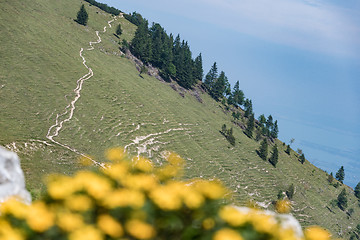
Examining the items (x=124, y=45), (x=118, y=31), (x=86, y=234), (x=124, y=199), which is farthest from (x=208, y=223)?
(x=118, y=31)

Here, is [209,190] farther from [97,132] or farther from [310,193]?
[310,193]

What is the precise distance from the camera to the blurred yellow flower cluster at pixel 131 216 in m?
3.60

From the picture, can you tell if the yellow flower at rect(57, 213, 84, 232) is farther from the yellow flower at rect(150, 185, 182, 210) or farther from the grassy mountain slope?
the grassy mountain slope

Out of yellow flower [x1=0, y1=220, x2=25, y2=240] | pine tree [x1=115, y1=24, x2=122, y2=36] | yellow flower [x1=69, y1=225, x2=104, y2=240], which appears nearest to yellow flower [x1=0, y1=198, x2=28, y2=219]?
yellow flower [x1=0, y1=220, x2=25, y2=240]

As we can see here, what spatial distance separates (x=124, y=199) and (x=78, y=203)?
58 cm

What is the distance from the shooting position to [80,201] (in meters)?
3.94

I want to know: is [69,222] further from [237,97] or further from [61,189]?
[237,97]

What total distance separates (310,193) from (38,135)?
77.7 metres

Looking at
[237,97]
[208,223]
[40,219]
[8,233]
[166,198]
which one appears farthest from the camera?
[237,97]

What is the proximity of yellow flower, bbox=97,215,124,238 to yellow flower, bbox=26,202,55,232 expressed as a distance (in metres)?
0.57

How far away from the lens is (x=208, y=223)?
394 centimetres

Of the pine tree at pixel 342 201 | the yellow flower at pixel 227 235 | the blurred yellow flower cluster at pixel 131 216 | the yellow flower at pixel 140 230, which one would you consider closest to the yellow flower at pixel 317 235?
the blurred yellow flower cluster at pixel 131 216

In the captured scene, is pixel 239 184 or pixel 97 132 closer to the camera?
pixel 97 132

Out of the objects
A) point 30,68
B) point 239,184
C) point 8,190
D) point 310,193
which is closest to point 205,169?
point 239,184
